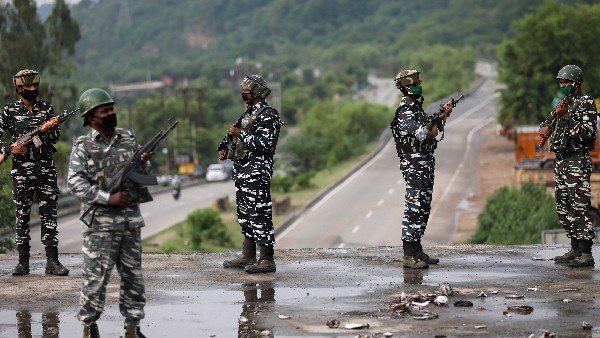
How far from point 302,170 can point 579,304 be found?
287 feet

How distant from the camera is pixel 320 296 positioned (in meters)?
11.4

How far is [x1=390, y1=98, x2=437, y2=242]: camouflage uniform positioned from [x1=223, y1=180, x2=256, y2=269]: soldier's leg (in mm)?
1635

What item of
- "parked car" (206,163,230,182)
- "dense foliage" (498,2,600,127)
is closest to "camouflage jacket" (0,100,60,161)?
"dense foliage" (498,2,600,127)

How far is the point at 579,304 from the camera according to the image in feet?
34.9

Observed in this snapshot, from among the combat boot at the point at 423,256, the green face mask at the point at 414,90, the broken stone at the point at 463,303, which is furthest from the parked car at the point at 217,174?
the broken stone at the point at 463,303

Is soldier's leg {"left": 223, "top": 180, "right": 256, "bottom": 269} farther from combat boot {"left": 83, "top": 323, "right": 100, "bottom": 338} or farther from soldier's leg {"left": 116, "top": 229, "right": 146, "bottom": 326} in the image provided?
combat boot {"left": 83, "top": 323, "right": 100, "bottom": 338}

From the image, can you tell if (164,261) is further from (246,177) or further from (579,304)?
(579,304)

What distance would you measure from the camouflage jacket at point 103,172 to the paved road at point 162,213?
3416 centimetres

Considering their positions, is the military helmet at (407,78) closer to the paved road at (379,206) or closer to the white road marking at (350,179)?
the paved road at (379,206)

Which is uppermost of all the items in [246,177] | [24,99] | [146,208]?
[24,99]

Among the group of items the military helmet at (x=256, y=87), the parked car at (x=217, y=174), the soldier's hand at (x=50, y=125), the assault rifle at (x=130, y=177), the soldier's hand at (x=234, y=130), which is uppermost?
the military helmet at (x=256, y=87)

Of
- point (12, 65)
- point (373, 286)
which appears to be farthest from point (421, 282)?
point (12, 65)

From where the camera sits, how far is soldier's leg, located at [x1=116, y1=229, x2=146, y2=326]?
9.04 metres

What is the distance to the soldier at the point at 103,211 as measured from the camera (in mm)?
8898
